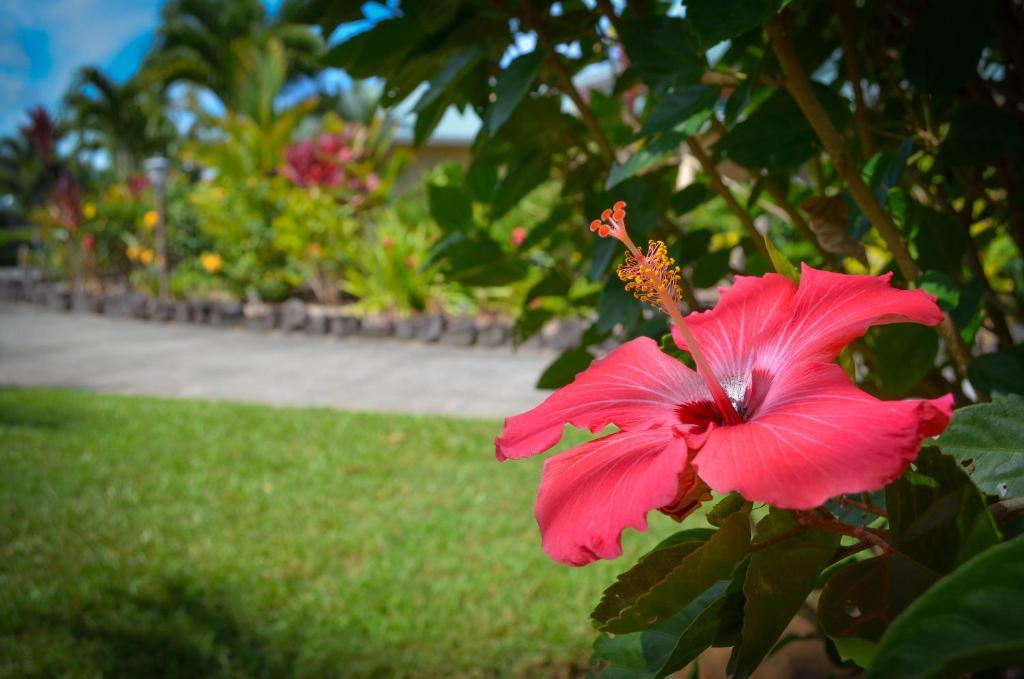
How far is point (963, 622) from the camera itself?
0.28 metres

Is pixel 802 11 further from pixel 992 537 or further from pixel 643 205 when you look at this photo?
pixel 992 537

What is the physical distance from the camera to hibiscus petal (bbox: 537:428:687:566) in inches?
13.2

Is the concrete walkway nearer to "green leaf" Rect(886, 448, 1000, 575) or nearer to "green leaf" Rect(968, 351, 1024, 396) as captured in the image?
"green leaf" Rect(968, 351, 1024, 396)

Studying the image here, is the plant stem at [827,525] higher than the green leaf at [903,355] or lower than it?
lower

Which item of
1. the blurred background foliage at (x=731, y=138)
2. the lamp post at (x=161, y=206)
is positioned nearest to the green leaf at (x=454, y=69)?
the blurred background foliage at (x=731, y=138)

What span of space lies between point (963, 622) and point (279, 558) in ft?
8.83

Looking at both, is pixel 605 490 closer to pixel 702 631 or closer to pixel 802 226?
pixel 702 631

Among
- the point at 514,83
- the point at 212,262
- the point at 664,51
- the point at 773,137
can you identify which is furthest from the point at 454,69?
the point at 212,262

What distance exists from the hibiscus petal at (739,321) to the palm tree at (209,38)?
1991 centimetres

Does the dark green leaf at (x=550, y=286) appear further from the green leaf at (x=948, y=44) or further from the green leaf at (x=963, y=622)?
the green leaf at (x=963, y=622)

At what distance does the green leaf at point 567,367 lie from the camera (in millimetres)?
1054

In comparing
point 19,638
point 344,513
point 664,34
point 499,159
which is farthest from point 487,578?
point 664,34

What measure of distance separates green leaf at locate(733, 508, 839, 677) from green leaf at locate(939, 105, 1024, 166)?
0.49 metres

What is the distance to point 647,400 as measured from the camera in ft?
1.46
